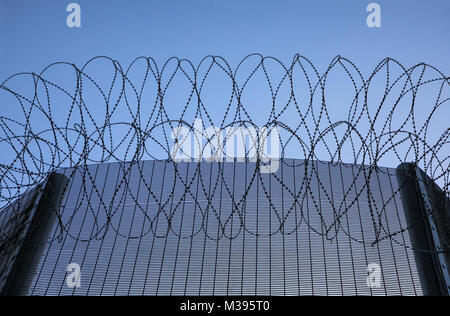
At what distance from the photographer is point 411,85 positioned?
632 centimetres

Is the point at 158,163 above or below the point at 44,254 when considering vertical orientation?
above

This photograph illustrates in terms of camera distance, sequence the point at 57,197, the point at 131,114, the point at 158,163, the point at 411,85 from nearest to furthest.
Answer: the point at 411,85 → the point at 131,114 → the point at 57,197 → the point at 158,163

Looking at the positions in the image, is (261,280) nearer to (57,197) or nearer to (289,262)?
(289,262)

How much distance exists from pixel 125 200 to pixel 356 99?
6.52 metres

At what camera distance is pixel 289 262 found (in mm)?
8477

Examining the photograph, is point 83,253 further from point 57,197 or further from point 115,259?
point 57,197

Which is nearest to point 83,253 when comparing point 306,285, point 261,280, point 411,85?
point 261,280

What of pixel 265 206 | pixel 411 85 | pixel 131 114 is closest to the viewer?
pixel 411 85

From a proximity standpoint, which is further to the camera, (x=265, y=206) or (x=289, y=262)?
(x=265, y=206)

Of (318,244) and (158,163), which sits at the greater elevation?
(158,163)
